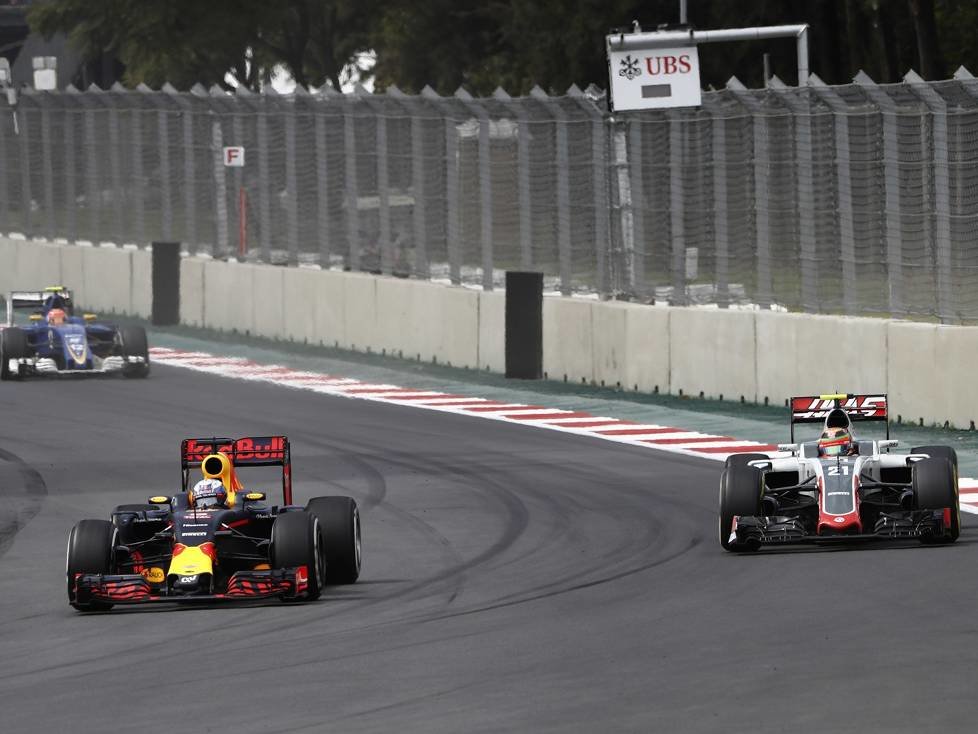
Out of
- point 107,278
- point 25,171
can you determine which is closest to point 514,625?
point 107,278

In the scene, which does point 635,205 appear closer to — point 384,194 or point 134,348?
point 384,194

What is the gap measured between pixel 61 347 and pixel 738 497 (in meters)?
13.8

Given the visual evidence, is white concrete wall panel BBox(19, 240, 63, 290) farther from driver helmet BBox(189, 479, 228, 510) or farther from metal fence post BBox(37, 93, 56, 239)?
driver helmet BBox(189, 479, 228, 510)

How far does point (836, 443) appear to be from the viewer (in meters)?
14.4

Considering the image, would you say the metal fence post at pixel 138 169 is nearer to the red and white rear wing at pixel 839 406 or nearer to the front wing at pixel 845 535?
the red and white rear wing at pixel 839 406

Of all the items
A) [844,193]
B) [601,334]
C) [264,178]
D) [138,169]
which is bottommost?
[601,334]

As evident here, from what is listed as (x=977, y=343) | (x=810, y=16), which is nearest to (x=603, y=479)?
(x=977, y=343)

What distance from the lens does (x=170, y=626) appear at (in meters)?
12.0

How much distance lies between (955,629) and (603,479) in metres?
6.64

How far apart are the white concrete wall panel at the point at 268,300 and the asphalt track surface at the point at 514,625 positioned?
12.1 m

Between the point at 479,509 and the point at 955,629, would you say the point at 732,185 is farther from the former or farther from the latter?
the point at 955,629

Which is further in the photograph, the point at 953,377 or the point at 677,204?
the point at 677,204

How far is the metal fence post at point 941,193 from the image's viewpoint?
19.8m

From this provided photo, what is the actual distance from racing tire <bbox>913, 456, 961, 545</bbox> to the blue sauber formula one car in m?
13.6
